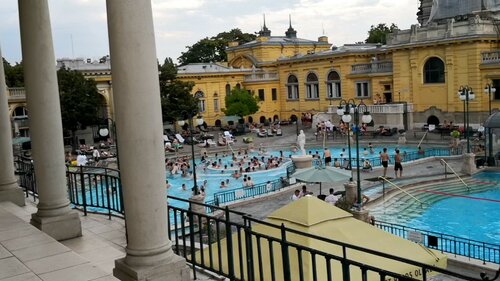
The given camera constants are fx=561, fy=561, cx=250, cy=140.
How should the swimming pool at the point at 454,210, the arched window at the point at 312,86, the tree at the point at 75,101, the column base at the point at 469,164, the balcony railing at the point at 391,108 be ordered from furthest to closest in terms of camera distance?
the arched window at the point at 312,86, the tree at the point at 75,101, the balcony railing at the point at 391,108, the column base at the point at 469,164, the swimming pool at the point at 454,210

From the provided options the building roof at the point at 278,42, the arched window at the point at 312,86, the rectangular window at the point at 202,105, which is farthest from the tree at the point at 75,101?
the building roof at the point at 278,42

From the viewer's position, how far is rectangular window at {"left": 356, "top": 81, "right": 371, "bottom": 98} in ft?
183

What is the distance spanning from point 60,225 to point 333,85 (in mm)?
52041

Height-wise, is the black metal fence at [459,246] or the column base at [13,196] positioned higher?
the column base at [13,196]

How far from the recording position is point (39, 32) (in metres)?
8.95

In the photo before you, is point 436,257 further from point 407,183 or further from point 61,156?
point 407,183

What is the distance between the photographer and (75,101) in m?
50.3

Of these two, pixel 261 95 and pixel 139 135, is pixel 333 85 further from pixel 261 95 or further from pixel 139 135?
pixel 139 135

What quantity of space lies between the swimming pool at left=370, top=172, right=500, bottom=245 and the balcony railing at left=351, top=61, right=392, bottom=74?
2670cm

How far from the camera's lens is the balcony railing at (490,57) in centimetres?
4319

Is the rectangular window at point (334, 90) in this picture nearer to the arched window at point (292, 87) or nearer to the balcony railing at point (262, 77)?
the arched window at point (292, 87)

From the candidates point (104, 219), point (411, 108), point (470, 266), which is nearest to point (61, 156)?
point (104, 219)

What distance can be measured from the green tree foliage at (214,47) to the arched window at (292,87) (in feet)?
89.5

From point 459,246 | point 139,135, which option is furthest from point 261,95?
point 139,135
